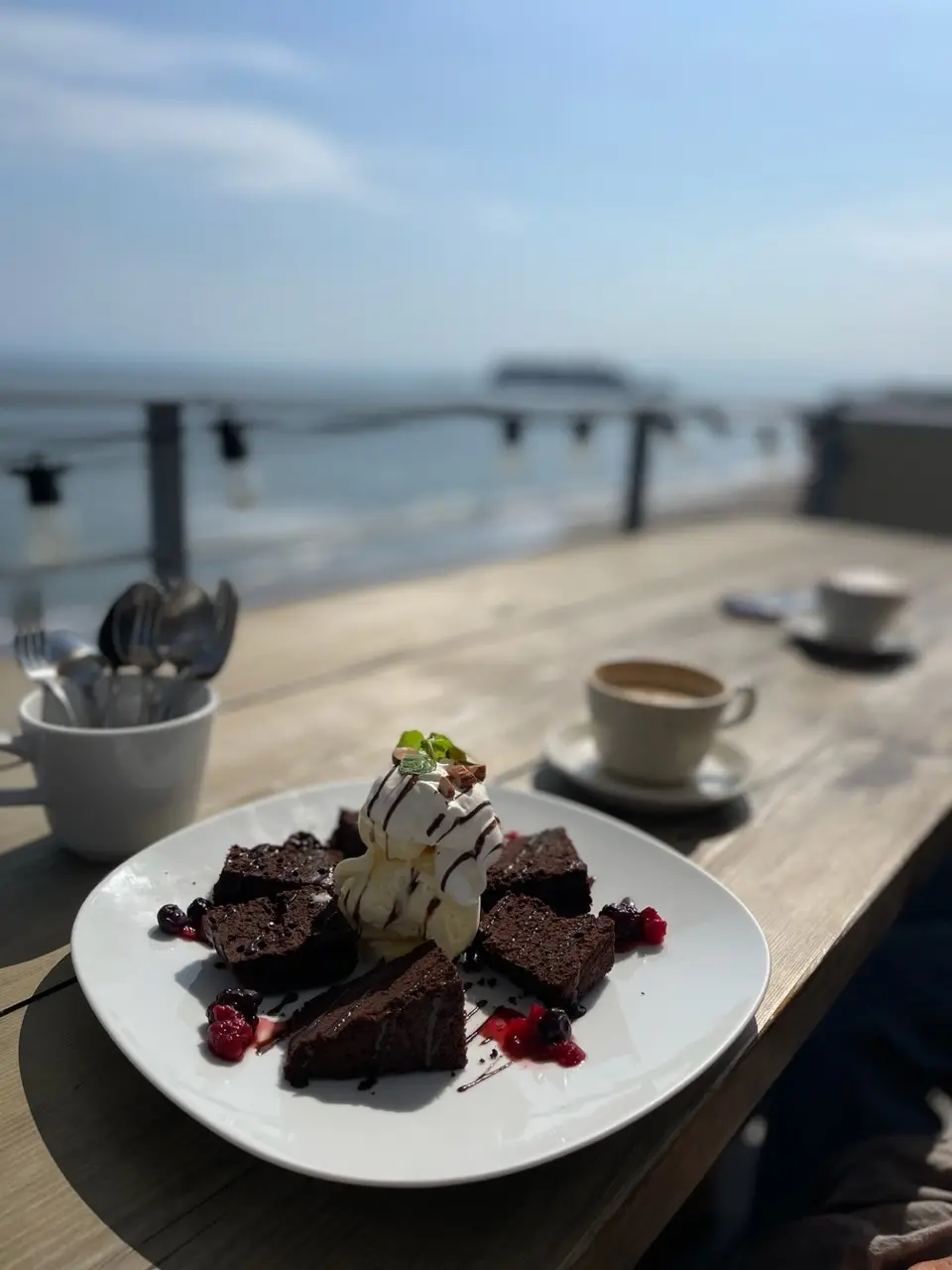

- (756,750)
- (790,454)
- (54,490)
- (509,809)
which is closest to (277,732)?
(509,809)

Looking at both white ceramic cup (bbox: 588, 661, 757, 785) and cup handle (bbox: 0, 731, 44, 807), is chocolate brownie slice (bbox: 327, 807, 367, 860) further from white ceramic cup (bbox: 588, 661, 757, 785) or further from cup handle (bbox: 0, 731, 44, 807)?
white ceramic cup (bbox: 588, 661, 757, 785)

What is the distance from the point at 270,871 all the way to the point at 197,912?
76 millimetres

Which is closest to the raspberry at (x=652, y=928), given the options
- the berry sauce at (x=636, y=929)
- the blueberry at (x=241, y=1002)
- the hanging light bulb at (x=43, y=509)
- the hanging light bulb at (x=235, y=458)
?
the berry sauce at (x=636, y=929)

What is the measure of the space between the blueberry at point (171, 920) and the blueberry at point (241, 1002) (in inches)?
3.7

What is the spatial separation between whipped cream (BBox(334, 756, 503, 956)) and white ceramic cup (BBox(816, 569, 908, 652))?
144cm

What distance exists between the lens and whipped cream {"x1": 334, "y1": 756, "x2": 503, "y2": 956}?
30.8 inches

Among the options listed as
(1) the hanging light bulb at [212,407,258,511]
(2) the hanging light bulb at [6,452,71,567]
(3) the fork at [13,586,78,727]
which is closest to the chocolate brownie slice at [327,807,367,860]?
(3) the fork at [13,586,78,727]

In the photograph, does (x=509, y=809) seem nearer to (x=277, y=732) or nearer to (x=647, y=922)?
(x=647, y=922)

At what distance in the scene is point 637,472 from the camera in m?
3.96

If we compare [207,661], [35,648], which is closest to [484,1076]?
[207,661]

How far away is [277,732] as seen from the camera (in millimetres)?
→ 1420

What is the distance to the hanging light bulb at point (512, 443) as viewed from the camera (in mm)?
3650

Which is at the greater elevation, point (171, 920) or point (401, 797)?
point (401, 797)

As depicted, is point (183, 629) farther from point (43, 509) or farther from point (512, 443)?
point (512, 443)
